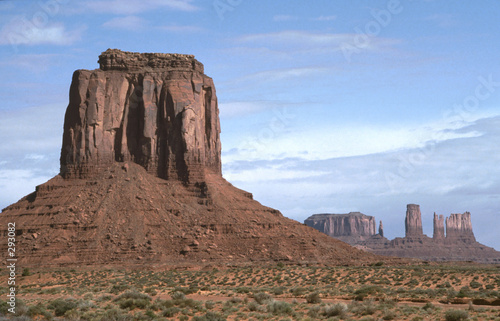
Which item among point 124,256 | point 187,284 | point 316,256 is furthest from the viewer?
point 316,256

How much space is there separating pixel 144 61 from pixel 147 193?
1830cm

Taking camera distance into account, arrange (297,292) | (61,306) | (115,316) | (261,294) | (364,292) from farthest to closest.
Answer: (297,292), (364,292), (261,294), (61,306), (115,316)

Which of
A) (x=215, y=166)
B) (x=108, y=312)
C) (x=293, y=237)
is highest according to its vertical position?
(x=215, y=166)

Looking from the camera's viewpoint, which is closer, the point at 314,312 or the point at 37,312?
the point at 314,312

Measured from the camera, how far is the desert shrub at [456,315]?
129 ft

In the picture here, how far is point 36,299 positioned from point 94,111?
49.3 m

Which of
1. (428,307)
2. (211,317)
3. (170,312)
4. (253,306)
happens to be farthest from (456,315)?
(170,312)

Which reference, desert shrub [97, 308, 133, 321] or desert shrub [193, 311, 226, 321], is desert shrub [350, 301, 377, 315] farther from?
desert shrub [97, 308, 133, 321]

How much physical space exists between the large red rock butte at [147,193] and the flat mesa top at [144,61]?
0.13 metres

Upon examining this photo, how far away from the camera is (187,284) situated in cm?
6625

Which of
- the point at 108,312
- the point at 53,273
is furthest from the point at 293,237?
the point at 108,312

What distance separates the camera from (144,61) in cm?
10488

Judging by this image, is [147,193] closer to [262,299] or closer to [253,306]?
[262,299]

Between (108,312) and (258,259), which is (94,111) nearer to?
(258,259)
